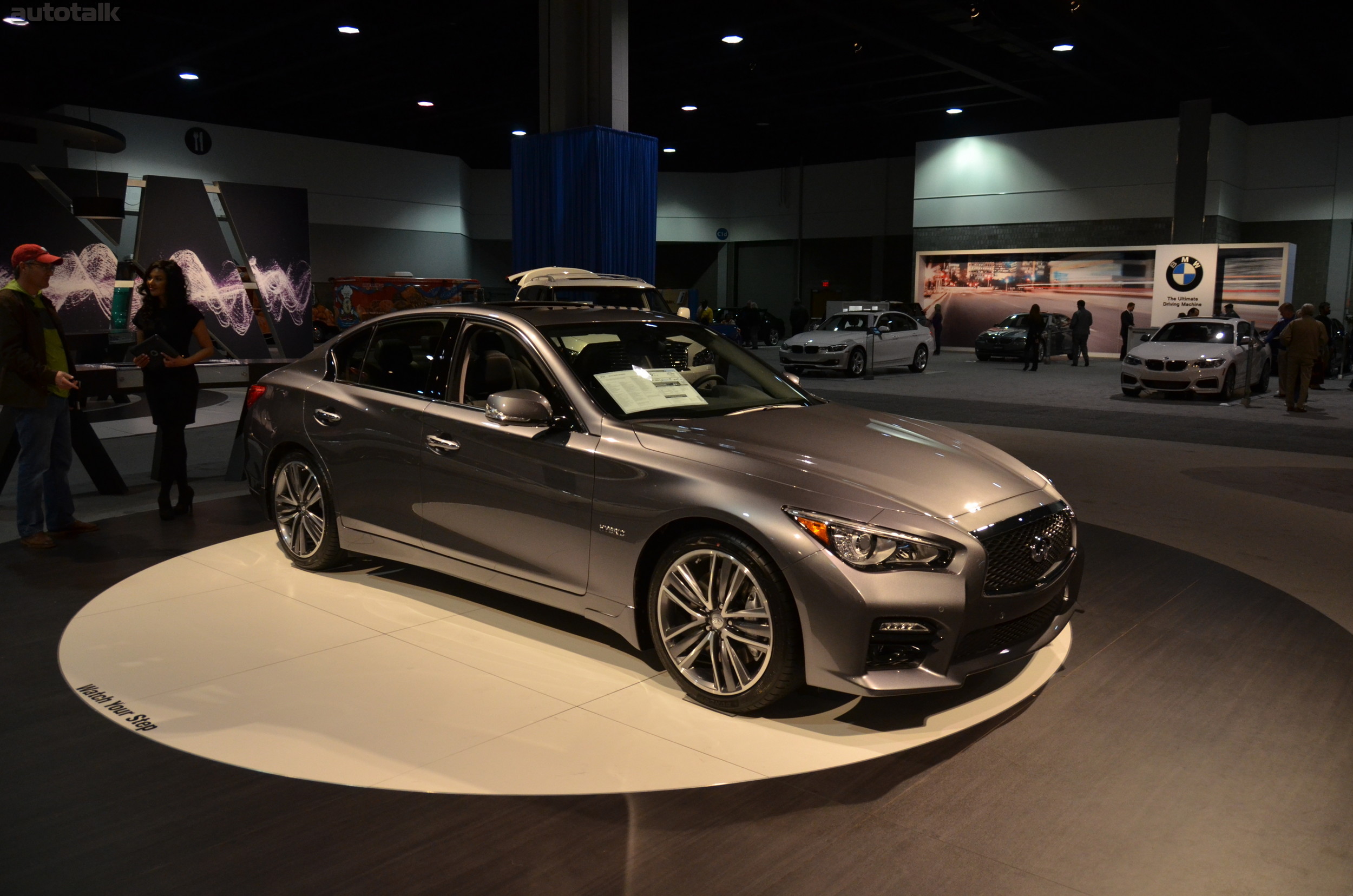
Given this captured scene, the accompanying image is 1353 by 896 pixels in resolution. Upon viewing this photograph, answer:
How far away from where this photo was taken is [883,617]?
10.6 ft

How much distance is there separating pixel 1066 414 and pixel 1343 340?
10.9 meters

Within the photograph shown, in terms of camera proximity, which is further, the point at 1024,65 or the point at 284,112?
the point at 284,112

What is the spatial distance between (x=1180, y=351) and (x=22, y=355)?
1593 cm

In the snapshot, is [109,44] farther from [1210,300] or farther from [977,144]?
[1210,300]

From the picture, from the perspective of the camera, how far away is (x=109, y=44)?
2058cm

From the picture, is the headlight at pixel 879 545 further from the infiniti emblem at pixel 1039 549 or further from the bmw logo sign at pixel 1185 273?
the bmw logo sign at pixel 1185 273

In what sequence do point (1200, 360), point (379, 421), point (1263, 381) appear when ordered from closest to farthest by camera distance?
point (379, 421) < point (1200, 360) < point (1263, 381)

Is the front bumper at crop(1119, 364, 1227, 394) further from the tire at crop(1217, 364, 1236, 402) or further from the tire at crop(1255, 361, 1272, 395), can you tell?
the tire at crop(1255, 361, 1272, 395)

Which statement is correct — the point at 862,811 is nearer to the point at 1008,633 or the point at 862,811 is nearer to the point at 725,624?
the point at 725,624

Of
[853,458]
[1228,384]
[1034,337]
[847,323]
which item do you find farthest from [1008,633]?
[1034,337]

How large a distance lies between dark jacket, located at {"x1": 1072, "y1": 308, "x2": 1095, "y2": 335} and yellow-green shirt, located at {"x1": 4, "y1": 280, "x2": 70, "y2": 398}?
23250 mm

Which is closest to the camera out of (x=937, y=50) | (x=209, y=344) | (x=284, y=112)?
(x=209, y=344)

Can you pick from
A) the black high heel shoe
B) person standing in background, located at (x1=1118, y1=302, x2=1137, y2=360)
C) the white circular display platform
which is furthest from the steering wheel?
person standing in background, located at (x1=1118, y1=302, x2=1137, y2=360)

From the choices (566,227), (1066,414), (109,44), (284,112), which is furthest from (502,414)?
(284,112)
